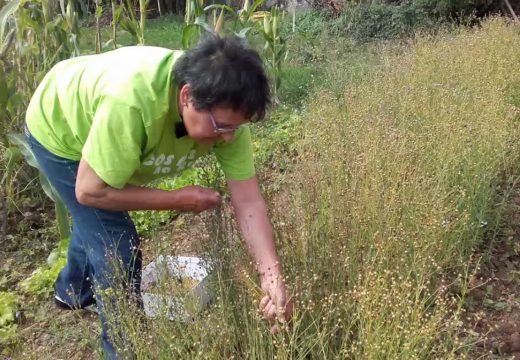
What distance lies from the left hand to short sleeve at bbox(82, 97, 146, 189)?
521mm

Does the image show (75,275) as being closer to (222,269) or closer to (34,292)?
(34,292)

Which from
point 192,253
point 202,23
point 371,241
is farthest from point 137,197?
point 202,23

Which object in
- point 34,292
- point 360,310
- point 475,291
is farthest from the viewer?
point 34,292

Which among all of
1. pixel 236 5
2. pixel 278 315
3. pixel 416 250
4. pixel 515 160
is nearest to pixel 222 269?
pixel 278 315

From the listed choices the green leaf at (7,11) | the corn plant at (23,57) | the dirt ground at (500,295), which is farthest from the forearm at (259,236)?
the green leaf at (7,11)

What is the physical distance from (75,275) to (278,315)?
1.14 m

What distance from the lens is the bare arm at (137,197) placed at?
5.32 feet

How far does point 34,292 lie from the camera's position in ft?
9.02

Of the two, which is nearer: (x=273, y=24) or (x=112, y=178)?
(x=112, y=178)

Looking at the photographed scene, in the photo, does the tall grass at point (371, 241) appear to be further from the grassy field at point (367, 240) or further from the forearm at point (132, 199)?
the forearm at point (132, 199)

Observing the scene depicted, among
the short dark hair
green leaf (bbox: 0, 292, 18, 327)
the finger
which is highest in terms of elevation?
the short dark hair

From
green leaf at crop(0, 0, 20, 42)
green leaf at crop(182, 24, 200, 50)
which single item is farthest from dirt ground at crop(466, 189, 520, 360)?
green leaf at crop(0, 0, 20, 42)

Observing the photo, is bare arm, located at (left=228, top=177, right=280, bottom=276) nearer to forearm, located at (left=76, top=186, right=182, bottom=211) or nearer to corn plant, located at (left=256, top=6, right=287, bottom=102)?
forearm, located at (left=76, top=186, right=182, bottom=211)

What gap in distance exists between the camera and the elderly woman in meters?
1.50
